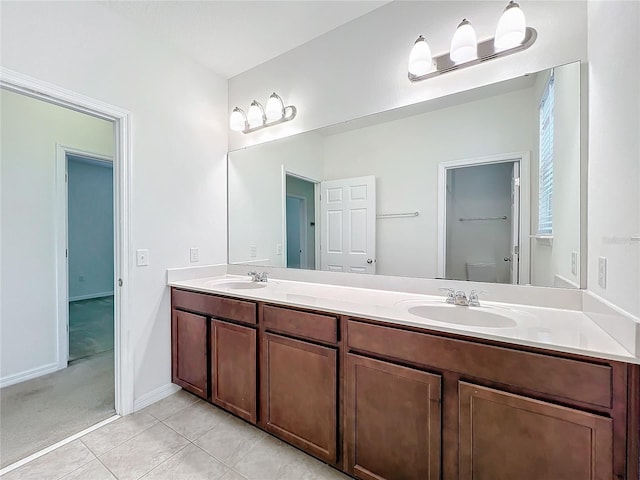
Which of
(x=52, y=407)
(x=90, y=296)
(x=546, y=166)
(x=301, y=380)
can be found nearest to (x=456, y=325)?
(x=301, y=380)

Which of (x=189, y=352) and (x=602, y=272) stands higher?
(x=602, y=272)

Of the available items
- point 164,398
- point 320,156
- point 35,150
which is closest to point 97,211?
point 35,150

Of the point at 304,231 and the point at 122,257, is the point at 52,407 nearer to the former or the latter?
the point at 122,257

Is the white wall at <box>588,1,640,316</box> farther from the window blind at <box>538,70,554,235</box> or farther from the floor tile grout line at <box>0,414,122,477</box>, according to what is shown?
the floor tile grout line at <box>0,414,122,477</box>

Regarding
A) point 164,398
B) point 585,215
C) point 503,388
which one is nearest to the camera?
point 503,388

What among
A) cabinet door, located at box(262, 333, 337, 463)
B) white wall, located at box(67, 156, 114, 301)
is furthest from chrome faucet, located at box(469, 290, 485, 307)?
white wall, located at box(67, 156, 114, 301)

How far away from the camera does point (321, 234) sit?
2.15 m

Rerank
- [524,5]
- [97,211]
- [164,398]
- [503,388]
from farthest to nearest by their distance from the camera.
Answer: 1. [97,211]
2. [164,398]
3. [524,5]
4. [503,388]

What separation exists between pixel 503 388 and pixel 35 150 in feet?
12.0

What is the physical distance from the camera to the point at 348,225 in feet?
6.66

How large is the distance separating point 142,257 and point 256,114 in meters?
1.38

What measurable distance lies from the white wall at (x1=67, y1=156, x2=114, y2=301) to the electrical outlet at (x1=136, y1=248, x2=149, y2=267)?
4.22m

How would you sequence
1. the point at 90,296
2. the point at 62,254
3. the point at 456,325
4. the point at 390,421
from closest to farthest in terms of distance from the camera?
the point at 456,325, the point at 390,421, the point at 62,254, the point at 90,296

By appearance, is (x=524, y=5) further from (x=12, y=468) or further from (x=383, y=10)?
(x=12, y=468)
